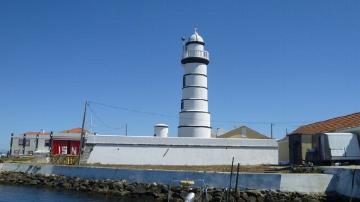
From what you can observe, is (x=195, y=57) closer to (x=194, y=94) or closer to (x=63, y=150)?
(x=194, y=94)

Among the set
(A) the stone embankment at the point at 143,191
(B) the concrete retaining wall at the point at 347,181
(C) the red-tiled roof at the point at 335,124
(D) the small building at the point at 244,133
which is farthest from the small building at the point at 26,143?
(B) the concrete retaining wall at the point at 347,181

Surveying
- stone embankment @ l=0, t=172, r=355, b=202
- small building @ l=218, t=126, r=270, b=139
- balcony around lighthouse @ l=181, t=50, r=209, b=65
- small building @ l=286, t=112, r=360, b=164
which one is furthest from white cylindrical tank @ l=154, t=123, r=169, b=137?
Answer: small building @ l=286, t=112, r=360, b=164

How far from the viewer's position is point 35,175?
31.2 metres

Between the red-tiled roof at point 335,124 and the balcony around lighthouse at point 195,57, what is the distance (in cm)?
1049

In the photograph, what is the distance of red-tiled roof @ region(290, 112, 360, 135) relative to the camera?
28091mm

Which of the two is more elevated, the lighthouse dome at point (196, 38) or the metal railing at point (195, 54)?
the lighthouse dome at point (196, 38)

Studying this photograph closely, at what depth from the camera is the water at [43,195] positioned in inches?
922

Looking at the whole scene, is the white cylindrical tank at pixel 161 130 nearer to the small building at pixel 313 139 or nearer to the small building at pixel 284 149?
the small building at pixel 284 149

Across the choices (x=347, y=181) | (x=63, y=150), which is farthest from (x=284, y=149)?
(x=63, y=150)

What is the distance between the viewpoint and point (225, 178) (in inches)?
894

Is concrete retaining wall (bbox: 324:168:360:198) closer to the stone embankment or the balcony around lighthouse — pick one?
the stone embankment

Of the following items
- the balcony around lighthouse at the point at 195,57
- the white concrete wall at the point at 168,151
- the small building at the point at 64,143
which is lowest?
the white concrete wall at the point at 168,151

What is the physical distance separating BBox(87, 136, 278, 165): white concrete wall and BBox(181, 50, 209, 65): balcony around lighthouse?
28.0 ft

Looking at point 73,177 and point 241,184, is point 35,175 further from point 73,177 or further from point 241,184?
point 241,184
